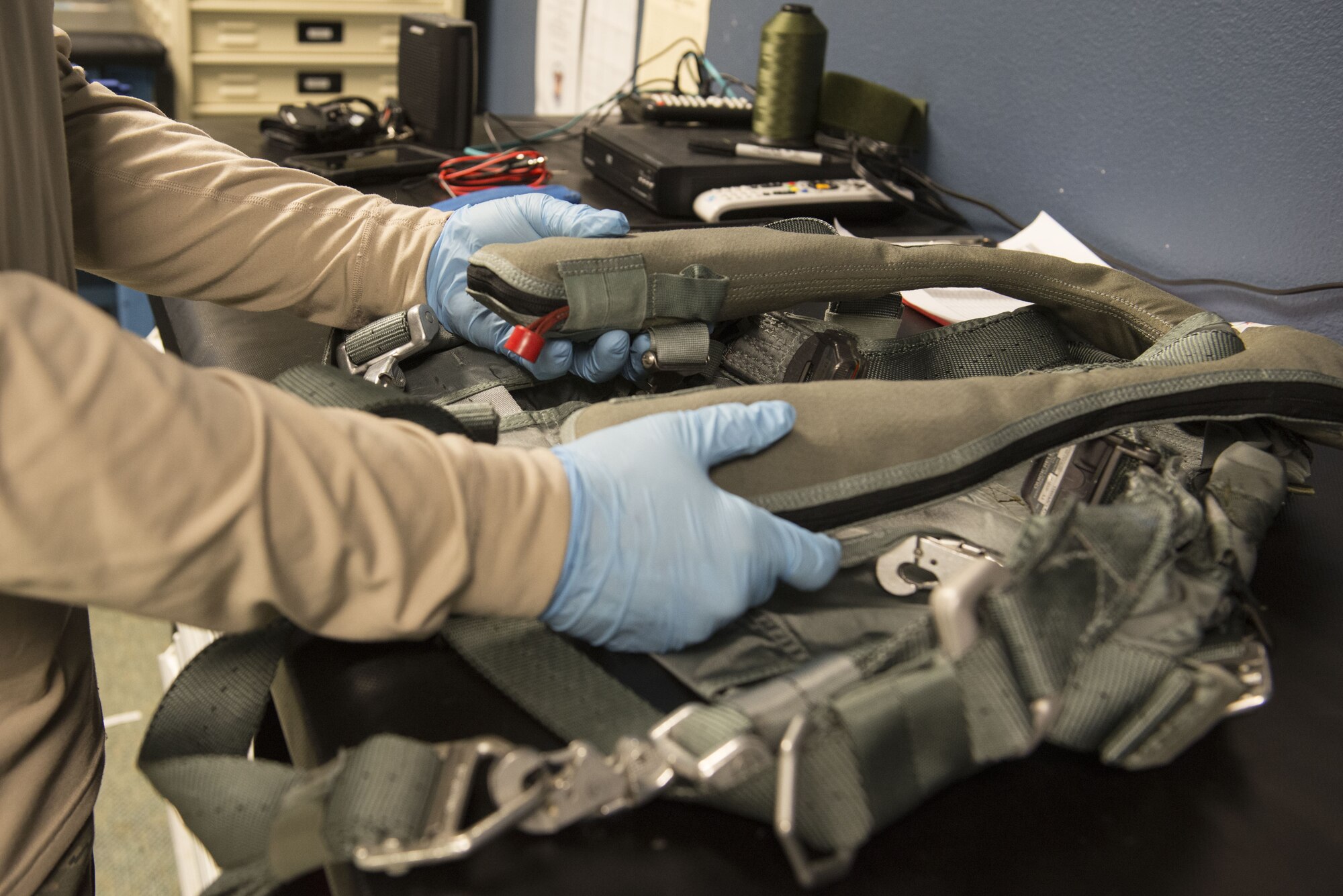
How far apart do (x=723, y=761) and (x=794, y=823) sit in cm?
4

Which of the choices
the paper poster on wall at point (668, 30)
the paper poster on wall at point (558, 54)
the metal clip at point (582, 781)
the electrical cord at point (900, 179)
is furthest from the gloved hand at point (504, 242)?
the paper poster on wall at point (558, 54)

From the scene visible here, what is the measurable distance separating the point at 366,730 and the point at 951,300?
737 millimetres

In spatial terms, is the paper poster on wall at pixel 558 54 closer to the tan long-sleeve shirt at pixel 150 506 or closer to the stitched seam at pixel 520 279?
the stitched seam at pixel 520 279

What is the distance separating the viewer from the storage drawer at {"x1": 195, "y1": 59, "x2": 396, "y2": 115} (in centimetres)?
228

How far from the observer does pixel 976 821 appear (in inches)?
17.5

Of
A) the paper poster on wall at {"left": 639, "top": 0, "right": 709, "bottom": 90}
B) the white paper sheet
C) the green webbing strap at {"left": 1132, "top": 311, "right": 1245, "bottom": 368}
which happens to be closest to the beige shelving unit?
the paper poster on wall at {"left": 639, "top": 0, "right": 709, "bottom": 90}

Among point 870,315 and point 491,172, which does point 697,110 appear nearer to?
point 491,172

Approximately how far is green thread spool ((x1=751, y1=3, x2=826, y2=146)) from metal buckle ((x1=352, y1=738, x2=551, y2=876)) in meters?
1.03

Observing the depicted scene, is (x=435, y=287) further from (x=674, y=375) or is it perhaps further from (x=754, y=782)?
(x=754, y=782)

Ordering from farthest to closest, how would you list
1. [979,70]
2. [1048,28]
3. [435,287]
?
1. [979,70]
2. [1048,28]
3. [435,287]

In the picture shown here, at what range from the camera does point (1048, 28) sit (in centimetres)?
114

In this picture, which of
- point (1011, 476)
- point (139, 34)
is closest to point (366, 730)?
point (1011, 476)

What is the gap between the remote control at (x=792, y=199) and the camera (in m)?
1.13

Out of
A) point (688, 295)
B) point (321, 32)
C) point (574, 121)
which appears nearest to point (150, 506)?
point (688, 295)
